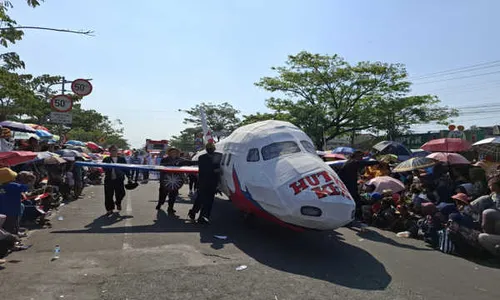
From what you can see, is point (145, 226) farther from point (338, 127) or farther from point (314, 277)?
point (338, 127)

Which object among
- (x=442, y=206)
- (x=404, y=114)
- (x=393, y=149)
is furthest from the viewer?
(x=404, y=114)

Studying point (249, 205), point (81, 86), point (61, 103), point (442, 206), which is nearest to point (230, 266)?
point (249, 205)

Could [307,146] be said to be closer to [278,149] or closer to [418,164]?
[278,149]

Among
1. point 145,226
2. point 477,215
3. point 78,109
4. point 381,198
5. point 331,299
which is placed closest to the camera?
point 331,299

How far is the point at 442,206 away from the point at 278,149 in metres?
3.79

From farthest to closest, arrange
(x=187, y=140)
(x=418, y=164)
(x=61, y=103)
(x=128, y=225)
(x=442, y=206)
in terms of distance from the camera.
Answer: (x=187, y=140)
(x=61, y=103)
(x=418, y=164)
(x=128, y=225)
(x=442, y=206)

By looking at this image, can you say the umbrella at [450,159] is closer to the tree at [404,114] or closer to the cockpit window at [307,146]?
the cockpit window at [307,146]

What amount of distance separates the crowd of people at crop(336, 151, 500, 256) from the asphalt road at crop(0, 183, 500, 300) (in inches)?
14.5

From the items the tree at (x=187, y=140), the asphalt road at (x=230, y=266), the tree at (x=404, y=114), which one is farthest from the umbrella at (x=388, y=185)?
the tree at (x=187, y=140)

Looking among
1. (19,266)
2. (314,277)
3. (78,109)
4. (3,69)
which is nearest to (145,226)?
(19,266)

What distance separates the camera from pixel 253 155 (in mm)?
8539

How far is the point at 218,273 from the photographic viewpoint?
224 inches

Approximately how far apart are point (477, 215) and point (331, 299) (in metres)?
4.17

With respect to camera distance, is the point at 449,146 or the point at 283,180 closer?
the point at 283,180
